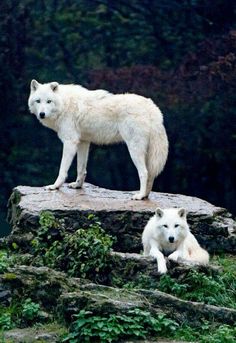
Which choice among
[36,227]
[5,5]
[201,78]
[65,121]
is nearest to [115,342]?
[36,227]

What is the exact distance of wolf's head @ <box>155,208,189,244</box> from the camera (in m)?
11.1

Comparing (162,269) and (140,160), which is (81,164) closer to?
(140,160)

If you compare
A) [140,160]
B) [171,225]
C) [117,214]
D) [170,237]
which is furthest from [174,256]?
[140,160]

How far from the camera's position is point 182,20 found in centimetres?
2314

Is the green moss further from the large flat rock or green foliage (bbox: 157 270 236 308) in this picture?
the large flat rock

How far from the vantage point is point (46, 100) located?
13227 mm

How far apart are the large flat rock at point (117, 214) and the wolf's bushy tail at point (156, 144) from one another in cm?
39

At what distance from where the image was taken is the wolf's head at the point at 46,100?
43.3ft

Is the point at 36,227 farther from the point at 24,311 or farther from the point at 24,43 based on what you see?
the point at 24,43

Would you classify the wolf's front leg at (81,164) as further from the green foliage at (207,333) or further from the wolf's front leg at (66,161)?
the green foliage at (207,333)

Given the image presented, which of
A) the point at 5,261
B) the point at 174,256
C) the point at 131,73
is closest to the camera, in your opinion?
the point at 174,256

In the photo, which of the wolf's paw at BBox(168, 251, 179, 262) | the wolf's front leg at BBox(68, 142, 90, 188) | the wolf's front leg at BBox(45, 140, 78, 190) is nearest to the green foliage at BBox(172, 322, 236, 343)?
the wolf's paw at BBox(168, 251, 179, 262)

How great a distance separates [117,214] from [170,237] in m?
1.54

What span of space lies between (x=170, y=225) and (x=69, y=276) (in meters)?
1.02
